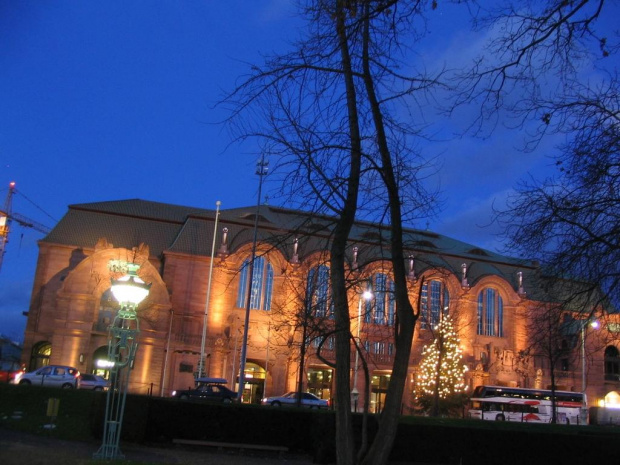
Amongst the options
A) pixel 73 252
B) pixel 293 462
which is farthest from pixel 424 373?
pixel 293 462

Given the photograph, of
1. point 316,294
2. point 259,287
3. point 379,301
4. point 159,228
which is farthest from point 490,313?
point 316,294

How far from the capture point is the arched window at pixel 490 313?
62.8 meters

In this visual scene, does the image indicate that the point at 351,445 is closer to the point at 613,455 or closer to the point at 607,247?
the point at 607,247

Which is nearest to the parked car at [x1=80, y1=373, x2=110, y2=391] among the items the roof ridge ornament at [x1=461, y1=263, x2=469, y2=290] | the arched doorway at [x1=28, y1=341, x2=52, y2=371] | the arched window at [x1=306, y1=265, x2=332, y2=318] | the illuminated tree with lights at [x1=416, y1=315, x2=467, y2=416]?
the arched doorway at [x1=28, y1=341, x2=52, y2=371]

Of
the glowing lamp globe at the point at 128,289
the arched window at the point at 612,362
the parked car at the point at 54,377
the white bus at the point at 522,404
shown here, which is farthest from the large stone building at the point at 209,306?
the glowing lamp globe at the point at 128,289

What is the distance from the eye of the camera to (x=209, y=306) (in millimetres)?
55469

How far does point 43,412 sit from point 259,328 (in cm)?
3340

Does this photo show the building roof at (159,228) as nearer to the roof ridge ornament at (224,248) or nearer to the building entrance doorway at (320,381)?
the roof ridge ornament at (224,248)

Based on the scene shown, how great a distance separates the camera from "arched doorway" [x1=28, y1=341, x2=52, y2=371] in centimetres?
5219

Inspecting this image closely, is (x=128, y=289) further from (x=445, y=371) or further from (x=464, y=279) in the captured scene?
(x=464, y=279)

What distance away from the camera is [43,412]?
23031mm

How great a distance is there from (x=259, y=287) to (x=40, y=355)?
18.5 m

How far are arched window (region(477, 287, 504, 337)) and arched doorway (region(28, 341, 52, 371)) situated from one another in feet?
126

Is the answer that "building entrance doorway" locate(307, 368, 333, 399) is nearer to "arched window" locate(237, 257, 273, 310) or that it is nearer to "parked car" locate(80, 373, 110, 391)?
"arched window" locate(237, 257, 273, 310)
